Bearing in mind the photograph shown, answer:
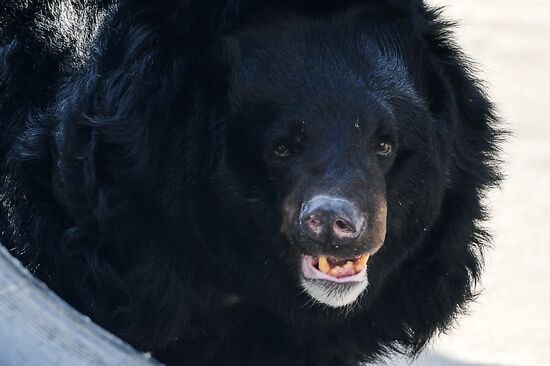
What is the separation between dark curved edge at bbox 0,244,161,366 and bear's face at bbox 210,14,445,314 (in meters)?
0.74

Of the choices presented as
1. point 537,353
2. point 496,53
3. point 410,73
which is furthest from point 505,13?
point 410,73

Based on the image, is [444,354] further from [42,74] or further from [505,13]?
[505,13]

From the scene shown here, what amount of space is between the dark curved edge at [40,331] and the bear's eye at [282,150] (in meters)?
0.85

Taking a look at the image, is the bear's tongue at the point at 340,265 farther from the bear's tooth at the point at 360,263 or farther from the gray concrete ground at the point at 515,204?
the gray concrete ground at the point at 515,204

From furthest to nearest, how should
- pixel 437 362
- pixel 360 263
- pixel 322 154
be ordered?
pixel 437 362 < pixel 360 263 < pixel 322 154

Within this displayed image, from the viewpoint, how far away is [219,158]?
3.86 meters

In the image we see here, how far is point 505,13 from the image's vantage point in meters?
11.5

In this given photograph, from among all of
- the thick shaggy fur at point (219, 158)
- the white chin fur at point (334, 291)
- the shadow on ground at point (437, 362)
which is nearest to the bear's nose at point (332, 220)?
the thick shaggy fur at point (219, 158)

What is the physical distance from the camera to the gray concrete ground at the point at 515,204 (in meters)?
6.50

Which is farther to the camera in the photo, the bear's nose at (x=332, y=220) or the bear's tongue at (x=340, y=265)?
the bear's tongue at (x=340, y=265)

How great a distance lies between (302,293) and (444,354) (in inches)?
98.3

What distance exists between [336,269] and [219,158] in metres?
0.50

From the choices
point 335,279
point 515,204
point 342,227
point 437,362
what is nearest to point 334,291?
point 335,279

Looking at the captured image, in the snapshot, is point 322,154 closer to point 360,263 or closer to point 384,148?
point 384,148
